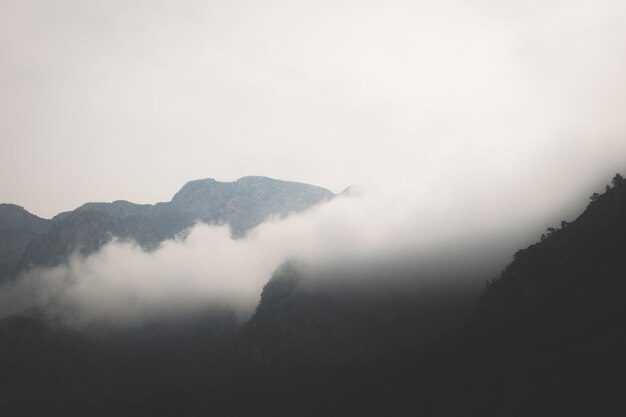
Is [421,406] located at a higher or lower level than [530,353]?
lower

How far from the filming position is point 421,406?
191m

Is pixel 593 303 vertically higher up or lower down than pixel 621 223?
lower down

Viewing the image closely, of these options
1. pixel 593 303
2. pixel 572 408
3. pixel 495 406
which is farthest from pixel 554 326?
pixel 572 408

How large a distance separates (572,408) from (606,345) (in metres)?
27.0

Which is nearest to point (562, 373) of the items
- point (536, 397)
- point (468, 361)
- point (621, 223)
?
point (536, 397)

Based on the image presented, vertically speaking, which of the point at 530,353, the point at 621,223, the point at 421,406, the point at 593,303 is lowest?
the point at 421,406

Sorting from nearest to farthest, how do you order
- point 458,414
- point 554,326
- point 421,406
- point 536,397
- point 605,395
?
1. point 605,395
2. point 536,397
3. point 458,414
4. point 554,326
5. point 421,406

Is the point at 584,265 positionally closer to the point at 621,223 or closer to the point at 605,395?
the point at 621,223

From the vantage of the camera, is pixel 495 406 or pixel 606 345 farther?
pixel 495 406

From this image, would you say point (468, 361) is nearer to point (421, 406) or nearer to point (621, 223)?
point (421, 406)

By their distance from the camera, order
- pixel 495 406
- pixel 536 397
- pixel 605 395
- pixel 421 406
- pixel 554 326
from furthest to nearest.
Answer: pixel 421 406 → pixel 554 326 → pixel 495 406 → pixel 536 397 → pixel 605 395

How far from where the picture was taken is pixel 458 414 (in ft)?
520

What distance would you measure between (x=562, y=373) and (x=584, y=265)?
77.8m

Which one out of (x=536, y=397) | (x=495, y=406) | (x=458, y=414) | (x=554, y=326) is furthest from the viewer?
(x=554, y=326)
